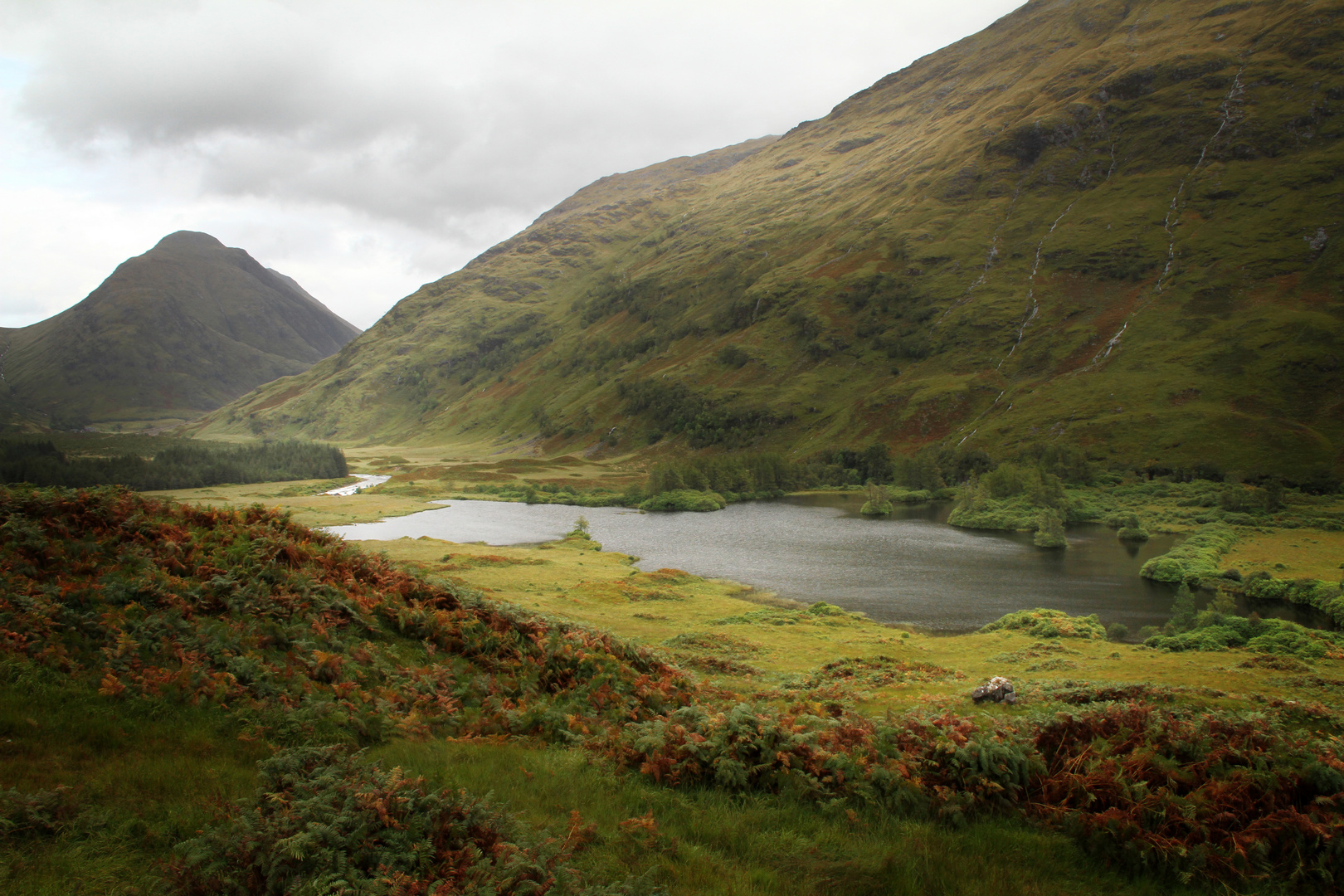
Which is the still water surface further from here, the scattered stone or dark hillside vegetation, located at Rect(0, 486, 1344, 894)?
dark hillside vegetation, located at Rect(0, 486, 1344, 894)

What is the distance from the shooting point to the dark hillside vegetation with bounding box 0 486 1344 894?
745cm

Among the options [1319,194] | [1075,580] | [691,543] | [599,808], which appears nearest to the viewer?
[599,808]

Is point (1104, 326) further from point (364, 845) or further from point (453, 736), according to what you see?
point (364, 845)

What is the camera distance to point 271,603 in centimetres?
1342

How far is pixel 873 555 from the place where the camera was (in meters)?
81.0

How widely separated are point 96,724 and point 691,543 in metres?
87.2

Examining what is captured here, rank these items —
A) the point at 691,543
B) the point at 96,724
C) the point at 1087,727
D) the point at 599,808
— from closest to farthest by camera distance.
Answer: the point at 96,724 < the point at 599,808 < the point at 1087,727 < the point at 691,543

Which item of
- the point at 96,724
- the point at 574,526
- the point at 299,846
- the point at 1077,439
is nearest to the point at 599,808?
the point at 299,846

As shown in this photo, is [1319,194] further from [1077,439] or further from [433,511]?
[433,511]

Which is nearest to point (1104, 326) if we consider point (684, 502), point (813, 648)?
point (684, 502)

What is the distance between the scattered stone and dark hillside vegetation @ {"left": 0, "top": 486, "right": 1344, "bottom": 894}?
1978 millimetres

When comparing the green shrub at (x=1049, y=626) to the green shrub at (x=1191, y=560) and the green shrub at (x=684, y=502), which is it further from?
the green shrub at (x=684, y=502)

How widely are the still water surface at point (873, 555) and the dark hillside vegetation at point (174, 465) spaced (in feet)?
106

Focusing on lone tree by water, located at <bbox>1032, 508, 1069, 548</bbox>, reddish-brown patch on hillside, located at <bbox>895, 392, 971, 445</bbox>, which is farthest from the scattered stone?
Answer: reddish-brown patch on hillside, located at <bbox>895, 392, 971, 445</bbox>
